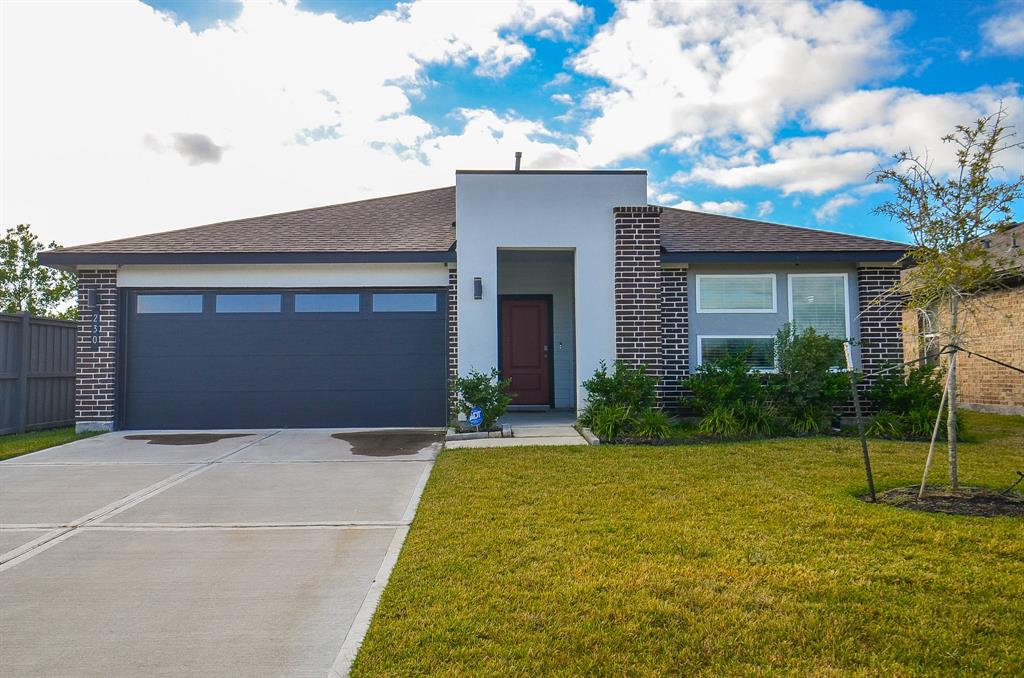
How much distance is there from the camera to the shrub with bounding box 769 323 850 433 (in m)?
8.67

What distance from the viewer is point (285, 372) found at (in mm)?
9945

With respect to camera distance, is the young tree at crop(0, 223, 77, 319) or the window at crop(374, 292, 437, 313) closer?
the window at crop(374, 292, 437, 313)

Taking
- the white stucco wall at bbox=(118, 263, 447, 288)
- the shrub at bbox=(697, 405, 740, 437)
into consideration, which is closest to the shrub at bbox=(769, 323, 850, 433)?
the shrub at bbox=(697, 405, 740, 437)

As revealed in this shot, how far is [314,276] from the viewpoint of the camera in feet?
32.6

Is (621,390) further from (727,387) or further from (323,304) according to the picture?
(323,304)

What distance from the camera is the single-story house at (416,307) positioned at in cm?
959

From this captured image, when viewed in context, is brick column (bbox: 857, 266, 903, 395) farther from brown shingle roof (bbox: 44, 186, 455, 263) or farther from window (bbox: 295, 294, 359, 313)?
window (bbox: 295, 294, 359, 313)

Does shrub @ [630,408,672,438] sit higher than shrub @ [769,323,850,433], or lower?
lower

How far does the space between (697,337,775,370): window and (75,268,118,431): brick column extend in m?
9.55

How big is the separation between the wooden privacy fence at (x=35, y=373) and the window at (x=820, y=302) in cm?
1273

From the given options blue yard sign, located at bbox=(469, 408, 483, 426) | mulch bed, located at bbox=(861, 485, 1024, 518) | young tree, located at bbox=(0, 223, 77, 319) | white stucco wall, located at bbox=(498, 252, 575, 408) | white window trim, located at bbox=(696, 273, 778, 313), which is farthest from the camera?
young tree, located at bbox=(0, 223, 77, 319)

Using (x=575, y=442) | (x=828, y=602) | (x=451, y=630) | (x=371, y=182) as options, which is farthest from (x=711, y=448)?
(x=371, y=182)

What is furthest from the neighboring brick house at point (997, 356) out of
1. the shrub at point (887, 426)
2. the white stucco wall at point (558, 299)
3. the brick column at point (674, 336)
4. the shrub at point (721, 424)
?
the white stucco wall at point (558, 299)

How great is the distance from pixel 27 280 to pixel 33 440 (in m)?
13.6
